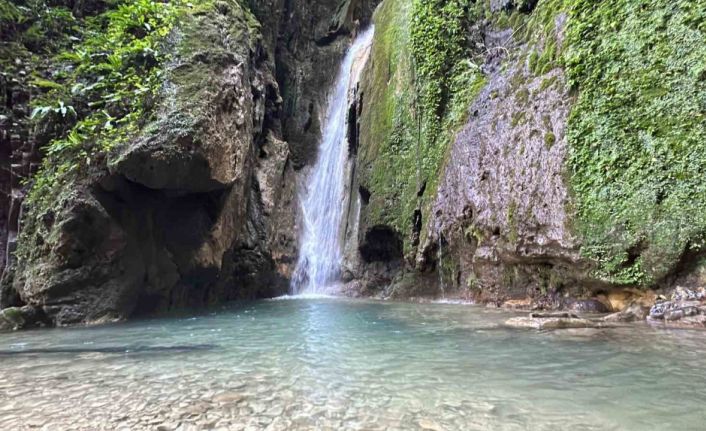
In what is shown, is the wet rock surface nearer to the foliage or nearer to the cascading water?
the foliage

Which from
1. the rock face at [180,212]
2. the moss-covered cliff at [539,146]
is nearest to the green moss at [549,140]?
the moss-covered cliff at [539,146]

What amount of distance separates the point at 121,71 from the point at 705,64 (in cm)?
1089

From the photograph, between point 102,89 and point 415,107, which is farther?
point 415,107

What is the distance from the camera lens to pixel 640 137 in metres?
7.27

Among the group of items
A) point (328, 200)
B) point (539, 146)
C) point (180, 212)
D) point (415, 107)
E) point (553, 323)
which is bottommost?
point (553, 323)

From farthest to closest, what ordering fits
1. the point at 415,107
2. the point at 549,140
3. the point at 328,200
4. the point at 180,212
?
the point at 328,200
the point at 415,107
the point at 180,212
the point at 549,140

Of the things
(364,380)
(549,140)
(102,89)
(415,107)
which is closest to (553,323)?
(364,380)

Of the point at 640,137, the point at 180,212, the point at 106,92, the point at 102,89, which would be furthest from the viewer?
the point at 180,212

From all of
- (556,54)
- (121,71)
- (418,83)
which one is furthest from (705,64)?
(121,71)

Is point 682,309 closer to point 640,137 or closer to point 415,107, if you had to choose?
point 640,137

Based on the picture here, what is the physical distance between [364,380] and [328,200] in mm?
12747

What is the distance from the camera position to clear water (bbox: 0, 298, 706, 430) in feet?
9.03

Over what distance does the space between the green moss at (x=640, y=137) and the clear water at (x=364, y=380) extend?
68.2 inches

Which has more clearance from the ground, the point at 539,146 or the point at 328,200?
the point at 328,200
